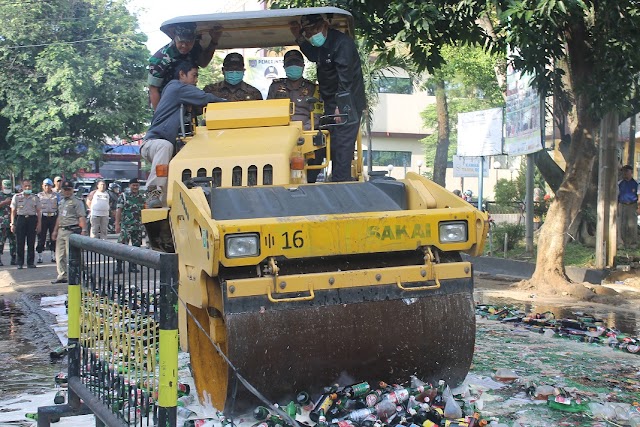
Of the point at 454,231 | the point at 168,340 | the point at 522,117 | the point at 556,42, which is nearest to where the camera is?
the point at 168,340

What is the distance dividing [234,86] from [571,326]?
4229mm

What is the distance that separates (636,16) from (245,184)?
693cm

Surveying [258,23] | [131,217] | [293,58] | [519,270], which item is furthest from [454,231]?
[131,217]

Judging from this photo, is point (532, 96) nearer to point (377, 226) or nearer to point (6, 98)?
point (377, 226)

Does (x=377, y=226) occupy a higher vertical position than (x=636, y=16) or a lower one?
lower

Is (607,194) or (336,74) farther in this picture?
(607,194)

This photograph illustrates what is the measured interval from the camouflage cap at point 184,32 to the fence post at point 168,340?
415cm

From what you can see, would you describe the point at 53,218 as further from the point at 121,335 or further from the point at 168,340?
the point at 168,340

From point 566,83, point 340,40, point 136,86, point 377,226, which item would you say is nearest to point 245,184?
point 377,226

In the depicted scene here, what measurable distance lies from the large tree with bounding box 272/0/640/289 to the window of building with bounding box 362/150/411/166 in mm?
43407

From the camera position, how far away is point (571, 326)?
30.1 feet

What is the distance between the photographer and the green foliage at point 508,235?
19.1m

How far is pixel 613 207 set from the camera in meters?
14.7

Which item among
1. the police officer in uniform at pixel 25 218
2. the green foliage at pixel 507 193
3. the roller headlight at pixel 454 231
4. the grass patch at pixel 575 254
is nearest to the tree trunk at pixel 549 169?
the grass patch at pixel 575 254
